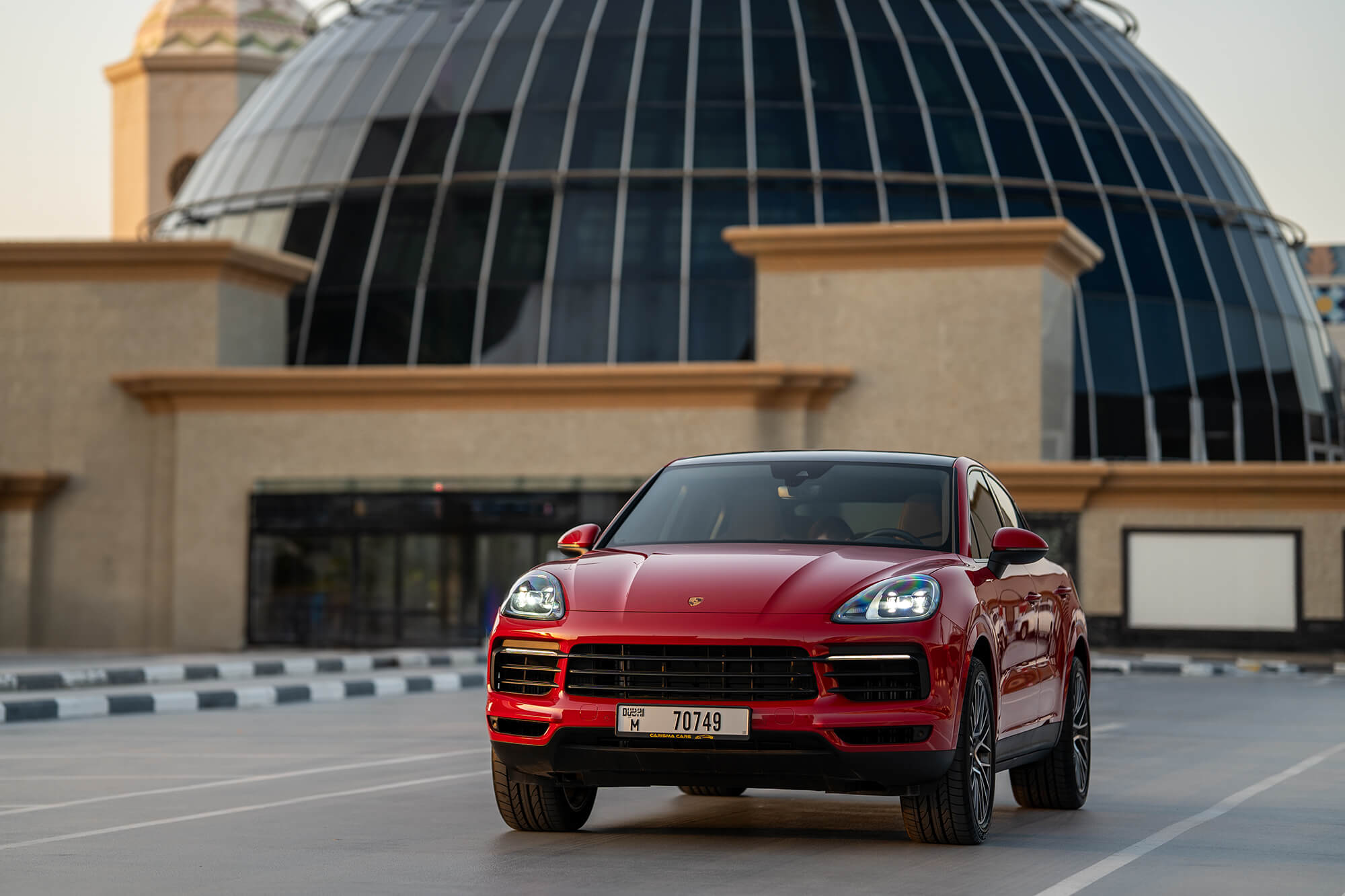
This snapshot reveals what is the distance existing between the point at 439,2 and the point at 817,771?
110 feet

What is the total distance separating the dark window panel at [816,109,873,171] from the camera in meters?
34.1

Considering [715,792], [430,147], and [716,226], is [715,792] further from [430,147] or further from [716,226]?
[430,147]

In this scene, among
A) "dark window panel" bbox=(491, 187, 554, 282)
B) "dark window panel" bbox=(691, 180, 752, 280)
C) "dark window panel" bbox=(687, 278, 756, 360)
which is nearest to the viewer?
"dark window panel" bbox=(687, 278, 756, 360)

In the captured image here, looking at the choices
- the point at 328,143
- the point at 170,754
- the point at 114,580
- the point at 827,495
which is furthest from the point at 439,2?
the point at 827,495

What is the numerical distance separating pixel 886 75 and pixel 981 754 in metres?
27.9

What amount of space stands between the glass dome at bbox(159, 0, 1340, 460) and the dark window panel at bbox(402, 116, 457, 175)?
0.05 metres

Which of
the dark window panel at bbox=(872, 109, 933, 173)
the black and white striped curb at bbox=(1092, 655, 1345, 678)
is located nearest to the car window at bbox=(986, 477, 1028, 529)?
the black and white striped curb at bbox=(1092, 655, 1345, 678)

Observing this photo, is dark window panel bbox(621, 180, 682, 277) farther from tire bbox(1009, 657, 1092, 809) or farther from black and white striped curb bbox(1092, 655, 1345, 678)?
tire bbox(1009, 657, 1092, 809)

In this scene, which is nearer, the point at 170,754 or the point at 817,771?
the point at 817,771

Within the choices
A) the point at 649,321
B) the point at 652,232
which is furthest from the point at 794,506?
the point at 652,232

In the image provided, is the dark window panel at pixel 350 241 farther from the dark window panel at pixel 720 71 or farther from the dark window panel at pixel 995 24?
the dark window panel at pixel 995 24

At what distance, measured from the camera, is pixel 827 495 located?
9.64 m

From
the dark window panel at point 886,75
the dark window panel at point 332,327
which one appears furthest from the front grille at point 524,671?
the dark window panel at point 886,75

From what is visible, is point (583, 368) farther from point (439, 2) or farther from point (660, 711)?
point (660, 711)
